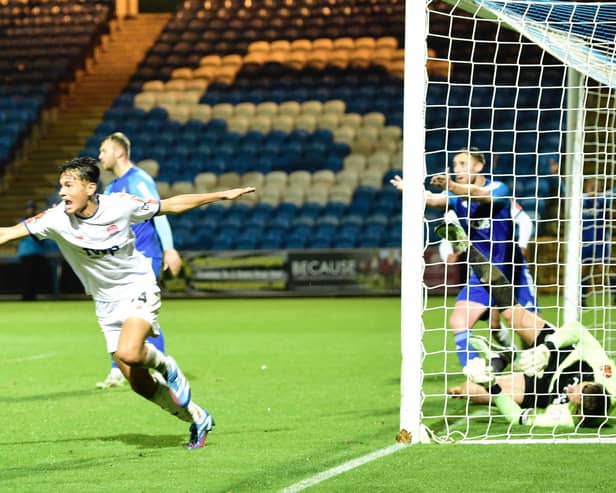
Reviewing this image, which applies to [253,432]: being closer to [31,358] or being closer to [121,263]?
[121,263]

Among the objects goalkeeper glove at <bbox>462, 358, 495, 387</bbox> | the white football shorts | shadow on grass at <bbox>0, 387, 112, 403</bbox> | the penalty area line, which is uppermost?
the white football shorts

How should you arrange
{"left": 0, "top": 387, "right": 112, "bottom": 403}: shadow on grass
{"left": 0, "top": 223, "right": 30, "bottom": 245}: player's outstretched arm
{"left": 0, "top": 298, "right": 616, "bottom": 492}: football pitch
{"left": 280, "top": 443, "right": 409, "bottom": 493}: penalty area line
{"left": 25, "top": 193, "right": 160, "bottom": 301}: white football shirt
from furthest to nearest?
{"left": 0, "top": 387, "right": 112, "bottom": 403}: shadow on grass → {"left": 25, "top": 193, "right": 160, "bottom": 301}: white football shirt → {"left": 0, "top": 223, "right": 30, "bottom": 245}: player's outstretched arm → {"left": 0, "top": 298, "right": 616, "bottom": 492}: football pitch → {"left": 280, "top": 443, "right": 409, "bottom": 493}: penalty area line

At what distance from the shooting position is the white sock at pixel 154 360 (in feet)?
19.6

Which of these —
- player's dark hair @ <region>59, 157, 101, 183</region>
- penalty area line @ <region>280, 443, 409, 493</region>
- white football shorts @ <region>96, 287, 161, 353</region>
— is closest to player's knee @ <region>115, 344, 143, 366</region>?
white football shorts @ <region>96, 287, 161, 353</region>

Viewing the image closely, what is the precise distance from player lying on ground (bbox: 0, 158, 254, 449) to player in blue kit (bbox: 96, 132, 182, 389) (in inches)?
86.7

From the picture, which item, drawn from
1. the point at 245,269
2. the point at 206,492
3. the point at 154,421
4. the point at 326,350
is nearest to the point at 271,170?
the point at 245,269

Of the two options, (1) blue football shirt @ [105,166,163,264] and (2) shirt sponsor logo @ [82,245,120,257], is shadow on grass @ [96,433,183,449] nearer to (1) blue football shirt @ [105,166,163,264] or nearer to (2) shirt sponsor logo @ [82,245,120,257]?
(2) shirt sponsor logo @ [82,245,120,257]

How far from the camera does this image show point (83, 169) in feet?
19.6

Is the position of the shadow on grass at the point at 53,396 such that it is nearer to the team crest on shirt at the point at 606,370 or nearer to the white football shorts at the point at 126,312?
the white football shorts at the point at 126,312

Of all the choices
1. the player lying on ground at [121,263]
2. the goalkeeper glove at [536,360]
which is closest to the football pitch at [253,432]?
the player lying on ground at [121,263]

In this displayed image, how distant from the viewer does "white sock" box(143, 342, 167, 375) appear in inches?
235

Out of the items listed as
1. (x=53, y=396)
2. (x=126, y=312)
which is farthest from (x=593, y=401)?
(x=53, y=396)

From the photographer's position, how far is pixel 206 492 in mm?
4852

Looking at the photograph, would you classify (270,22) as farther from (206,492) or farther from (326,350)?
(206,492)
